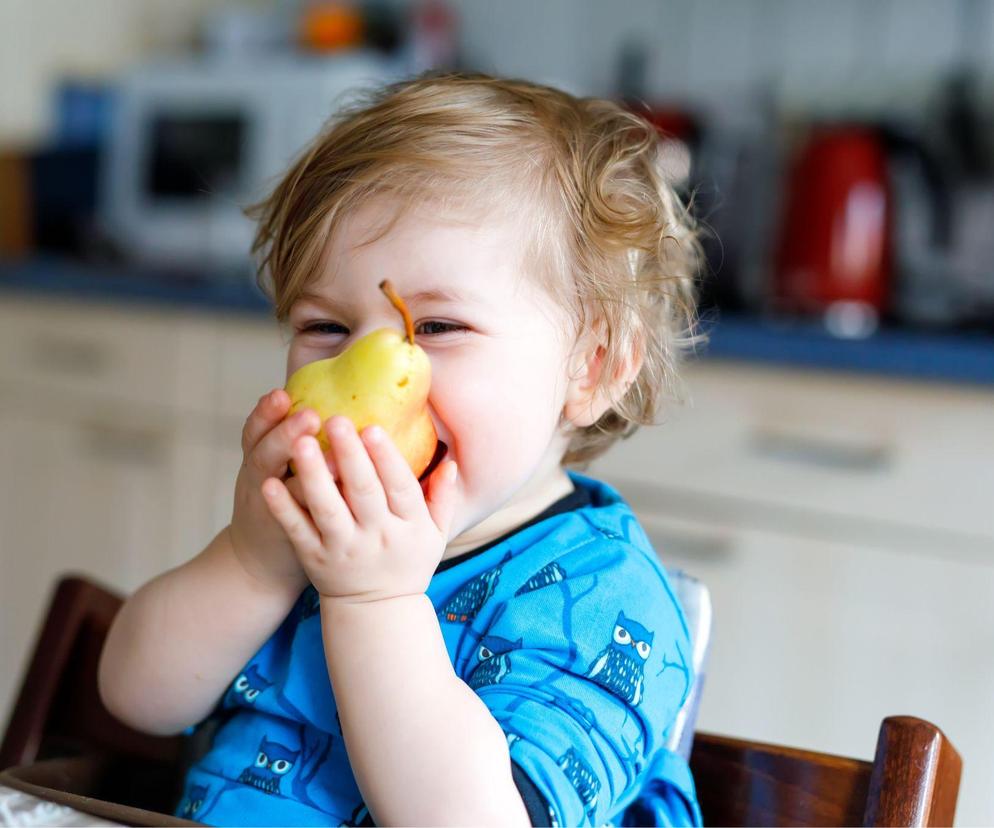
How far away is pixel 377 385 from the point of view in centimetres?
61

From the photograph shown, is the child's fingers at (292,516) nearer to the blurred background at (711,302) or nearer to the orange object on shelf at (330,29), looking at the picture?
the blurred background at (711,302)

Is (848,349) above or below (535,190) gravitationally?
below

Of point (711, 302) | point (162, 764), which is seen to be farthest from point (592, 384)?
point (711, 302)

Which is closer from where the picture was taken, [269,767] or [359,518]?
[359,518]

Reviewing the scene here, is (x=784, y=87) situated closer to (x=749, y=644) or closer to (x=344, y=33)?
(x=344, y=33)

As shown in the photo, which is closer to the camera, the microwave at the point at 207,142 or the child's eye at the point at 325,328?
the child's eye at the point at 325,328

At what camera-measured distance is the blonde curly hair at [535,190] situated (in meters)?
0.73

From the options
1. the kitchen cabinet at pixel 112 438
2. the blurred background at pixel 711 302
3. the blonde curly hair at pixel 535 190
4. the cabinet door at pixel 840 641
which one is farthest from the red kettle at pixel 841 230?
the blonde curly hair at pixel 535 190

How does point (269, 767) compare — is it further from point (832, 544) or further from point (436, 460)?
point (832, 544)

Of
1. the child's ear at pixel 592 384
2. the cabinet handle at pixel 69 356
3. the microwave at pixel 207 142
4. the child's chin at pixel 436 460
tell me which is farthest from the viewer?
the microwave at pixel 207 142

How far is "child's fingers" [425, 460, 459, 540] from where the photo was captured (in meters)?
0.64

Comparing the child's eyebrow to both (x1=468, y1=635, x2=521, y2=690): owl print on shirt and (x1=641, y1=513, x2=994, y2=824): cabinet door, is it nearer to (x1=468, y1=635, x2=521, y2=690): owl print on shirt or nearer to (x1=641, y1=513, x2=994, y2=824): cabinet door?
(x1=468, y1=635, x2=521, y2=690): owl print on shirt

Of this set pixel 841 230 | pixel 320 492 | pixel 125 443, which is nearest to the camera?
pixel 320 492

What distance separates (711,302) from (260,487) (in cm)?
131
